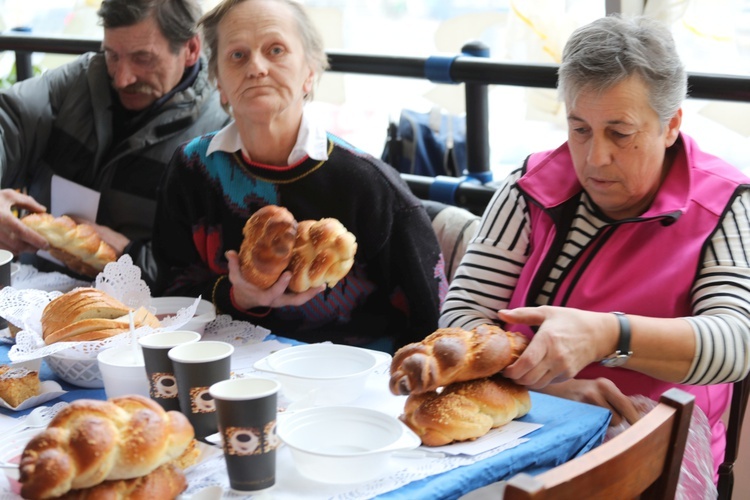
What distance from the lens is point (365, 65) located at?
2.67 metres

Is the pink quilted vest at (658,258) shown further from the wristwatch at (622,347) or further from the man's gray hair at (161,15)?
the man's gray hair at (161,15)

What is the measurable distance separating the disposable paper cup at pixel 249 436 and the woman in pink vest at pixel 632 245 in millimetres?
490

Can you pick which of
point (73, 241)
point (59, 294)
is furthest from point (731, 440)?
point (73, 241)

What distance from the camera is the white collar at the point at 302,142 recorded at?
2.02 meters

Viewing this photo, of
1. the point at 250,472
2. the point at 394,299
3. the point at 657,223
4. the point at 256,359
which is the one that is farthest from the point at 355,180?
the point at 250,472

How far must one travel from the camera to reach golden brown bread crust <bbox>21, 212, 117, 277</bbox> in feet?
7.45

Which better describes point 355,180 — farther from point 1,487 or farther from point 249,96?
point 1,487

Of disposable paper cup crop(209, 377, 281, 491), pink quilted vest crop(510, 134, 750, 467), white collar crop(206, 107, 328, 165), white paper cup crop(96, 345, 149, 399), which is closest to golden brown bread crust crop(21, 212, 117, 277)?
white collar crop(206, 107, 328, 165)

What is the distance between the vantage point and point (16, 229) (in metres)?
2.29

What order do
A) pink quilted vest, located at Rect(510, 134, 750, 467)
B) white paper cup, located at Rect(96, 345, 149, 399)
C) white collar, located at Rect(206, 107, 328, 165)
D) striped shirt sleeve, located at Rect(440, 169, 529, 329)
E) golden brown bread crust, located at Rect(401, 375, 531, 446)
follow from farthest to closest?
1. white collar, located at Rect(206, 107, 328, 165)
2. striped shirt sleeve, located at Rect(440, 169, 529, 329)
3. pink quilted vest, located at Rect(510, 134, 750, 467)
4. white paper cup, located at Rect(96, 345, 149, 399)
5. golden brown bread crust, located at Rect(401, 375, 531, 446)

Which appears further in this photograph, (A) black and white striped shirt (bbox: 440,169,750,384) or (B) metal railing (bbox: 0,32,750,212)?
(B) metal railing (bbox: 0,32,750,212)

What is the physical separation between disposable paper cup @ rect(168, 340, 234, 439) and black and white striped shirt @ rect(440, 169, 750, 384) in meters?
0.67

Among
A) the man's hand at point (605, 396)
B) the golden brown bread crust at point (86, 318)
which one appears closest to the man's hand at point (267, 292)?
the golden brown bread crust at point (86, 318)

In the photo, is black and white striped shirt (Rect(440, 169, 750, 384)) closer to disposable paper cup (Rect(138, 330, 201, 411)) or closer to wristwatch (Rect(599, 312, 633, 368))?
wristwatch (Rect(599, 312, 633, 368))
